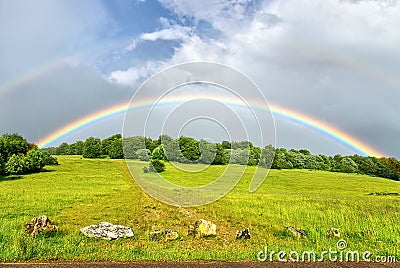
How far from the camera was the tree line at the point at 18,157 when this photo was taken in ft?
160

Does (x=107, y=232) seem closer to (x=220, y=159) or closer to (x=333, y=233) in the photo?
(x=333, y=233)

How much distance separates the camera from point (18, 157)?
168ft

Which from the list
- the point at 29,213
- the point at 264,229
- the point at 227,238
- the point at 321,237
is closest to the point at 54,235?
the point at 227,238

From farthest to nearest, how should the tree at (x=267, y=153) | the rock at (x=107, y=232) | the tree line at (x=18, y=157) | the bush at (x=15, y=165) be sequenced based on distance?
the tree line at (x=18, y=157), the bush at (x=15, y=165), the tree at (x=267, y=153), the rock at (x=107, y=232)

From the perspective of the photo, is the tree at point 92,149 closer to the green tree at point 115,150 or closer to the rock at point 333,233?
the green tree at point 115,150

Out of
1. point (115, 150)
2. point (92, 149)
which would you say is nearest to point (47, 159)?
point (115, 150)

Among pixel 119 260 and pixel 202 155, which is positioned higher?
pixel 202 155

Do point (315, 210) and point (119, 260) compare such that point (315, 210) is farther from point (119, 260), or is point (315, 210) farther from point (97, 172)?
point (97, 172)

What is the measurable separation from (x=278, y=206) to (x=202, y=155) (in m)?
7.73

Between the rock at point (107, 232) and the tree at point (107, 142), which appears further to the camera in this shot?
the tree at point (107, 142)

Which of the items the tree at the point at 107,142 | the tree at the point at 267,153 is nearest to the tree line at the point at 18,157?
the tree at the point at 107,142

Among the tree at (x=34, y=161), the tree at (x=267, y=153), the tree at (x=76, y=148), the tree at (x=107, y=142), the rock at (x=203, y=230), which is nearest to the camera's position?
the rock at (x=203, y=230)

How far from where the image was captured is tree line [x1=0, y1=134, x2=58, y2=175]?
48875 millimetres

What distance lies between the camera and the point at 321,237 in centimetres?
1460
